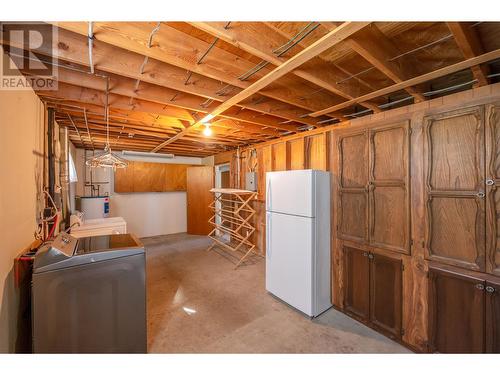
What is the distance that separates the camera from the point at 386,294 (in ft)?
6.81

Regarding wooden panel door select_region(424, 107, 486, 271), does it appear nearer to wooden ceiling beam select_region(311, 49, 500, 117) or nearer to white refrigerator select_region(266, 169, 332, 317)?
wooden ceiling beam select_region(311, 49, 500, 117)

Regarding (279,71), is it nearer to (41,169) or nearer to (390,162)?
(390,162)

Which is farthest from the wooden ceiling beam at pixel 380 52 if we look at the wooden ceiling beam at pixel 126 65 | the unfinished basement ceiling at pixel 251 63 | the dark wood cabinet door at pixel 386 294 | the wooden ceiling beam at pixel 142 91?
the dark wood cabinet door at pixel 386 294

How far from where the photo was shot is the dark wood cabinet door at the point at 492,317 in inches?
57.9

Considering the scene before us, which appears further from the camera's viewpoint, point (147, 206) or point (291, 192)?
point (147, 206)

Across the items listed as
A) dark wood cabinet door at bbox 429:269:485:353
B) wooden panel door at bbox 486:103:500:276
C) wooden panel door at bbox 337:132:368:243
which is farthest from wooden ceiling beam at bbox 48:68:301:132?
dark wood cabinet door at bbox 429:269:485:353

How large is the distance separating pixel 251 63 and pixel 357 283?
2.49m

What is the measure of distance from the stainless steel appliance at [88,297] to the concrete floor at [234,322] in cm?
56

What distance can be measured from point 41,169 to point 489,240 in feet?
12.7

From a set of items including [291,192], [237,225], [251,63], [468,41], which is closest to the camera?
[468,41]

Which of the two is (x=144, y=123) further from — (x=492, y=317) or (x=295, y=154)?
(x=492, y=317)

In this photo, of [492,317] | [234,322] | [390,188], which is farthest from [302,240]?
[492,317]
